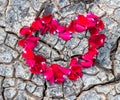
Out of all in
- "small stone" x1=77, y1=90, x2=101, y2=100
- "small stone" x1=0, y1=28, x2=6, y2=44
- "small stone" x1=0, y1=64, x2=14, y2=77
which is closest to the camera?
"small stone" x1=77, y1=90, x2=101, y2=100

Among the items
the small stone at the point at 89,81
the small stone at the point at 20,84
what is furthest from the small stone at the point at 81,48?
the small stone at the point at 20,84

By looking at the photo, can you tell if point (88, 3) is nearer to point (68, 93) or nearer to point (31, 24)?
point (31, 24)

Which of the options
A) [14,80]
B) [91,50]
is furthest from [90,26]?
[14,80]

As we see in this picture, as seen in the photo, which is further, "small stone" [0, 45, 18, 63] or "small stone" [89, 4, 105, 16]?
"small stone" [89, 4, 105, 16]

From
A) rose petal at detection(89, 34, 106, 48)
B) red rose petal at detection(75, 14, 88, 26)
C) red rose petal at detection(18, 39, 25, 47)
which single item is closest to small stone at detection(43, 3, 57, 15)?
red rose petal at detection(75, 14, 88, 26)

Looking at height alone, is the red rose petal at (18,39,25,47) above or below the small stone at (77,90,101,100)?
above

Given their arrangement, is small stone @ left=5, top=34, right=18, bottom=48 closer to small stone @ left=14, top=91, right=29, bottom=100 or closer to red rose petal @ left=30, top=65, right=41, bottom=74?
red rose petal @ left=30, top=65, right=41, bottom=74

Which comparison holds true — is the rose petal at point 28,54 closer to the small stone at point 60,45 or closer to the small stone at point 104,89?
the small stone at point 60,45

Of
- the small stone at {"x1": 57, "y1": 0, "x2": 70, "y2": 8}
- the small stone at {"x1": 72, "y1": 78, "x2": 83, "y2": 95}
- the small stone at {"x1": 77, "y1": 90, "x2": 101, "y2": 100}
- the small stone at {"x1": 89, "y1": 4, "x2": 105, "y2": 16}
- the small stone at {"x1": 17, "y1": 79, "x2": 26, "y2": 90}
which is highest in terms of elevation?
the small stone at {"x1": 57, "y1": 0, "x2": 70, "y2": 8}

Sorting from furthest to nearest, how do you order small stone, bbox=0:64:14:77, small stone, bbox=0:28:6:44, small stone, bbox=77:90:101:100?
small stone, bbox=0:28:6:44 < small stone, bbox=0:64:14:77 < small stone, bbox=77:90:101:100
